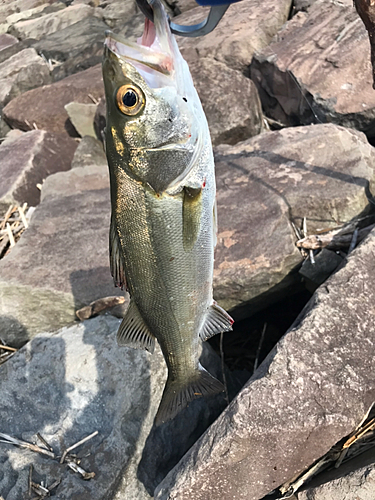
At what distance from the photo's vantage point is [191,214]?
6.46 ft

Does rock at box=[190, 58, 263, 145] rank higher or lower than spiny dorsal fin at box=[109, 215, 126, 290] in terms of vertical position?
lower

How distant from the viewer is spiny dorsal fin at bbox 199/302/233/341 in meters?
2.34

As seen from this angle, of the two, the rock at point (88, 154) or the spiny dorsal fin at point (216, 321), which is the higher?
the spiny dorsal fin at point (216, 321)

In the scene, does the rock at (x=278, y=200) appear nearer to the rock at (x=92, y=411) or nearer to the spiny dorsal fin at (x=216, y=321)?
the rock at (x=92, y=411)

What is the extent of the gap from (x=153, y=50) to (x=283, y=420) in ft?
7.04

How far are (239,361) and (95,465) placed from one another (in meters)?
2.07

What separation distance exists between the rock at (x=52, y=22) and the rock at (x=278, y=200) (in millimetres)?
12389

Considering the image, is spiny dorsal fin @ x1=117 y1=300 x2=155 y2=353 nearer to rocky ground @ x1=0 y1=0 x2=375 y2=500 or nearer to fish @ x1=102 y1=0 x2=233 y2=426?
fish @ x1=102 y1=0 x2=233 y2=426

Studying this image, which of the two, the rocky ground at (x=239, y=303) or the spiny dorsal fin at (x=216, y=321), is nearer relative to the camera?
the spiny dorsal fin at (x=216, y=321)

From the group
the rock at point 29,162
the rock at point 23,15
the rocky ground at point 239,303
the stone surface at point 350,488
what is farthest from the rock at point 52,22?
the stone surface at point 350,488

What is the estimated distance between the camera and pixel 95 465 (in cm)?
319

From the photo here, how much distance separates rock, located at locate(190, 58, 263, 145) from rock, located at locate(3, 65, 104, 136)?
2602 millimetres

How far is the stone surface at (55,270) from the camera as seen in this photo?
170 inches

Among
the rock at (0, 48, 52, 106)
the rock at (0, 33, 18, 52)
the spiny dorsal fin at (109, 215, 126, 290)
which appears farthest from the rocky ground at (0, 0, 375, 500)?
Answer: the rock at (0, 33, 18, 52)
